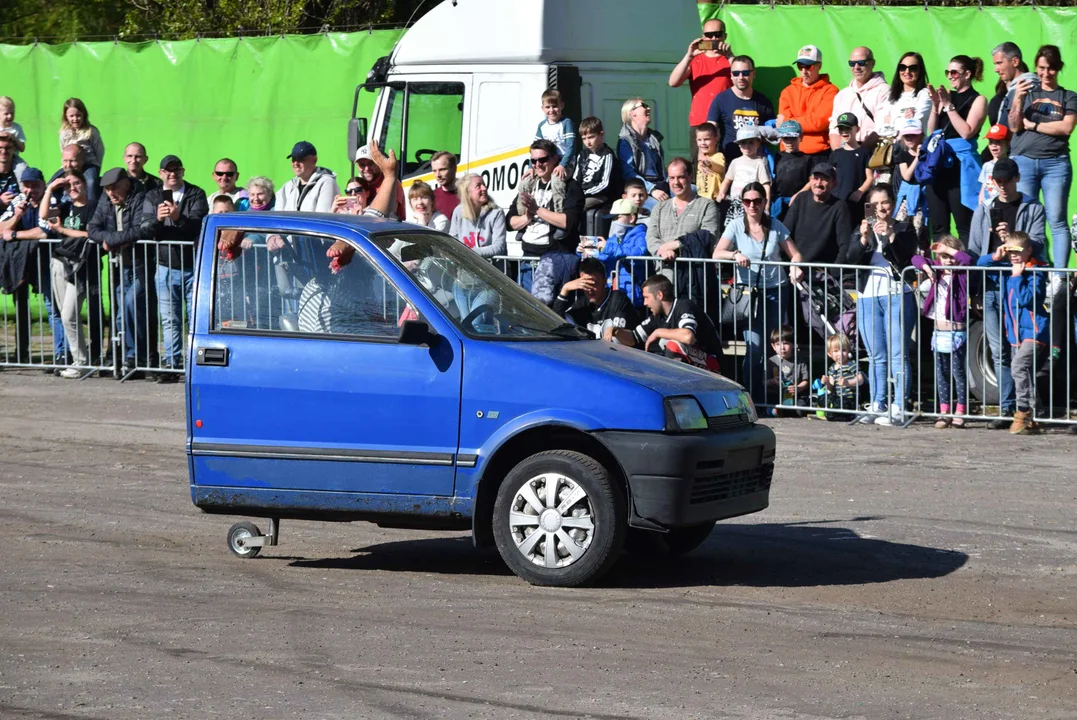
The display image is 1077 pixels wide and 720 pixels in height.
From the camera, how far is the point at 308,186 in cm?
1648

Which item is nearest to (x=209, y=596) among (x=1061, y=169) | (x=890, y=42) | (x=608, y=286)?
(x=608, y=286)

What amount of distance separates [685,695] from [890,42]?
12305 millimetres

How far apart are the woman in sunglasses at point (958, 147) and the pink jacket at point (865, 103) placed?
53cm

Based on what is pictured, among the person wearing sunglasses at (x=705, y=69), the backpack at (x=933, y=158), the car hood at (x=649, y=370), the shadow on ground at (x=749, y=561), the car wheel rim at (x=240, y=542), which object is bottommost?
the shadow on ground at (x=749, y=561)

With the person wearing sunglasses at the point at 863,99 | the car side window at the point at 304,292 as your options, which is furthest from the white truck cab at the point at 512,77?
the car side window at the point at 304,292

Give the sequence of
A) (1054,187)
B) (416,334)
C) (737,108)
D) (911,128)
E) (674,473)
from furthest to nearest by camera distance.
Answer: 1. (737,108)
2. (911,128)
3. (1054,187)
4. (416,334)
5. (674,473)

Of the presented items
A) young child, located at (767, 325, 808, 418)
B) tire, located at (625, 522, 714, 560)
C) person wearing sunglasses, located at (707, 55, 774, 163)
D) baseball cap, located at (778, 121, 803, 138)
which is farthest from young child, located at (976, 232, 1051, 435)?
tire, located at (625, 522, 714, 560)

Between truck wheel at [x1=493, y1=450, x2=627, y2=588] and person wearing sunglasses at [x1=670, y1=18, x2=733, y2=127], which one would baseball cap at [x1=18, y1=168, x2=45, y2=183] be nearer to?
person wearing sunglasses at [x1=670, y1=18, x2=733, y2=127]

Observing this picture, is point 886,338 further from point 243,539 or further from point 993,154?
point 243,539

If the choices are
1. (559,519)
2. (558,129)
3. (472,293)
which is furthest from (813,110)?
(559,519)

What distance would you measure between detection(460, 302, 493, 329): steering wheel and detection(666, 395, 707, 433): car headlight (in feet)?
3.76

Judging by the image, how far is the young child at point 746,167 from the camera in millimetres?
16297

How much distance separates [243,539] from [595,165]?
307 inches

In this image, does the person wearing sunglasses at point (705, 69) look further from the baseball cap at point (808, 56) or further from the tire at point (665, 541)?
the tire at point (665, 541)
